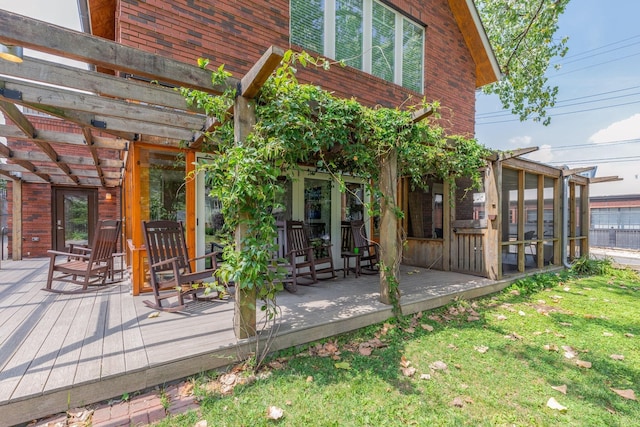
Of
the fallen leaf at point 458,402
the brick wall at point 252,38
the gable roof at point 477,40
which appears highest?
the gable roof at point 477,40

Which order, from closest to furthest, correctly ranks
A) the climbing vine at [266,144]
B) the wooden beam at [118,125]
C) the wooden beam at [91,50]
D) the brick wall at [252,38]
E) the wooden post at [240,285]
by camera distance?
1. the wooden beam at [91,50]
2. the climbing vine at [266,144]
3. the wooden post at [240,285]
4. the wooden beam at [118,125]
5. the brick wall at [252,38]

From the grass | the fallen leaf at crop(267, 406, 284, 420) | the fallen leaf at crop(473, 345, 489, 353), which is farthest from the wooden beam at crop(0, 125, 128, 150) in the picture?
the fallen leaf at crop(473, 345, 489, 353)

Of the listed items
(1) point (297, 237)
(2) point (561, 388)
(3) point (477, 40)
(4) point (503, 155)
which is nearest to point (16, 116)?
(1) point (297, 237)

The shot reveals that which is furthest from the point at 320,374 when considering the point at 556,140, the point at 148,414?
the point at 556,140

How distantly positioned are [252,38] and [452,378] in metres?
5.46

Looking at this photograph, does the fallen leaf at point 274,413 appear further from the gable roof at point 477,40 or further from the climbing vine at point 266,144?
the gable roof at point 477,40

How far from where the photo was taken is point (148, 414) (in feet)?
7.22

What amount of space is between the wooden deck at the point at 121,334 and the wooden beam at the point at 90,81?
228 centimetres

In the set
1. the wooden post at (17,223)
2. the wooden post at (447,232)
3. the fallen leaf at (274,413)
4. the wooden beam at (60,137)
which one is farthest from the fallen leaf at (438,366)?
the wooden post at (17,223)

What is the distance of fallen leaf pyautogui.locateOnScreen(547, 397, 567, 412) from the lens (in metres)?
2.30

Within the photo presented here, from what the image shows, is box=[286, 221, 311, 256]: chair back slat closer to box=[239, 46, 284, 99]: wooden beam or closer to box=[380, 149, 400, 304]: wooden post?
box=[380, 149, 400, 304]: wooden post

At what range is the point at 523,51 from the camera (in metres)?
11.0

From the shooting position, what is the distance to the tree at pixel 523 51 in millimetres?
9867

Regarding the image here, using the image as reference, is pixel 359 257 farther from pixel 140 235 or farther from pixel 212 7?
pixel 212 7
